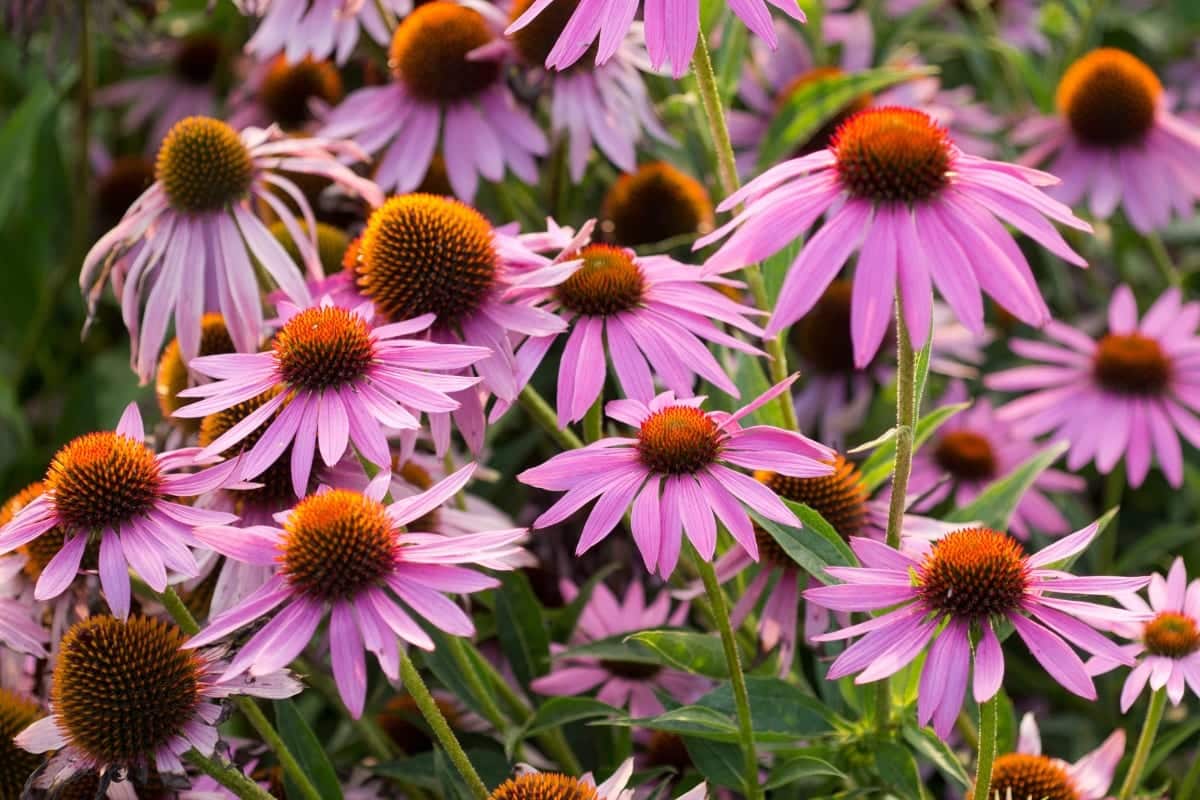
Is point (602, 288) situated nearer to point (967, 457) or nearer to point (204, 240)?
point (204, 240)

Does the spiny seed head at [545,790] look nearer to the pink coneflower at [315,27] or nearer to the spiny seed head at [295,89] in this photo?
the pink coneflower at [315,27]

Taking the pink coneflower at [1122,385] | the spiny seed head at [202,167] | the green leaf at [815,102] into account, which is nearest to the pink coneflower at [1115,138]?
the pink coneflower at [1122,385]

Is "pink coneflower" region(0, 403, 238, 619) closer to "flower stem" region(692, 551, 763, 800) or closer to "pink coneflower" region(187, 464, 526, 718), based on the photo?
"pink coneflower" region(187, 464, 526, 718)

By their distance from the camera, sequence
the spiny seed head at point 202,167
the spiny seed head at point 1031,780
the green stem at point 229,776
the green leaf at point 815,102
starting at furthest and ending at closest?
1. the green leaf at point 815,102
2. the spiny seed head at point 202,167
3. the spiny seed head at point 1031,780
4. the green stem at point 229,776

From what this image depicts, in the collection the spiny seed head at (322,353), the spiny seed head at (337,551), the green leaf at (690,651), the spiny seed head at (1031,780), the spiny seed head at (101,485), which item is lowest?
the spiny seed head at (1031,780)

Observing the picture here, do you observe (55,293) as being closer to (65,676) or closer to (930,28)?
(65,676)

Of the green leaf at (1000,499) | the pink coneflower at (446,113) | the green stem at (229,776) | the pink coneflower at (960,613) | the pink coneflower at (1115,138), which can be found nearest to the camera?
the pink coneflower at (960,613)

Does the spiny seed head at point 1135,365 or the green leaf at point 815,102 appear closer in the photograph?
the green leaf at point 815,102
